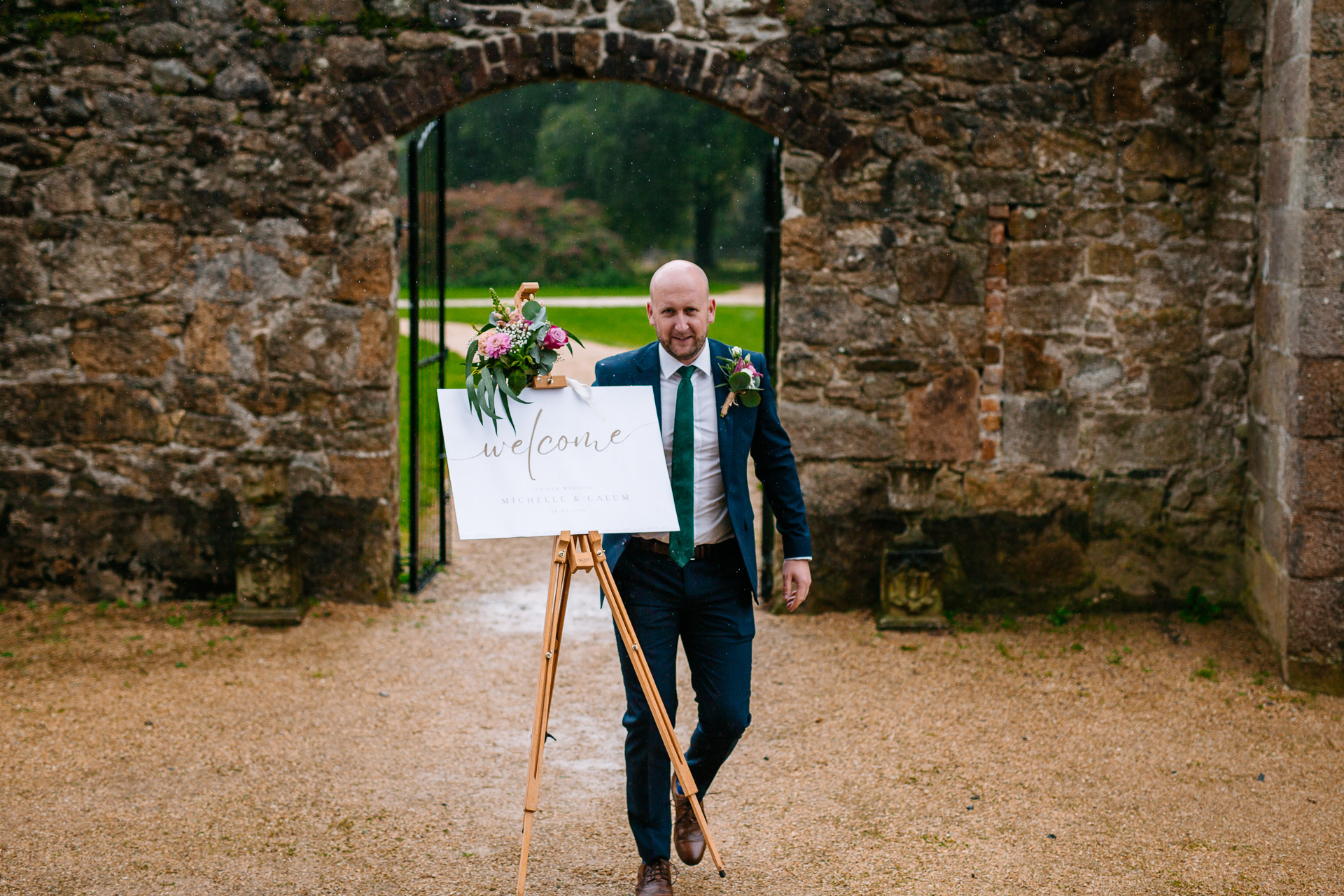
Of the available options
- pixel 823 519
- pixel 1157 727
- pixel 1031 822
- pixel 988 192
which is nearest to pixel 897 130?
pixel 988 192

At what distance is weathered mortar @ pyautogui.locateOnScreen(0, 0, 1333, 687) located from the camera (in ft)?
18.4

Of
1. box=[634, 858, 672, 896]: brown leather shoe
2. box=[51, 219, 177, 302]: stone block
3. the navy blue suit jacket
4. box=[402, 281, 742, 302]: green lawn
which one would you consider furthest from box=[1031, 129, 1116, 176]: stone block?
box=[402, 281, 742, 302]: green lawn

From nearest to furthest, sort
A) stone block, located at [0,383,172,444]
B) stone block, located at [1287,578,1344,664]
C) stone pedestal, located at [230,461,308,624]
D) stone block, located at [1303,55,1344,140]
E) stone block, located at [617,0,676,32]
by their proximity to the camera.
→ stone block, located at [1303,55,1344,140], stone block, located at [1287,578,1344,664], stone block, located at [617,0,676,32], stone pedestal, located at [230,461,308,624], stone block, located at [0,383,172,444]

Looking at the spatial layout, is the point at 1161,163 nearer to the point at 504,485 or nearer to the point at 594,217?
the point at 504,485

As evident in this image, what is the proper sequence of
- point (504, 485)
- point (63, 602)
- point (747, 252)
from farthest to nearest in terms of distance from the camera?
point (747, 252)
point (63, 602)
point (504, 485)

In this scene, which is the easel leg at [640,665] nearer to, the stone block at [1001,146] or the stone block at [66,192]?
the stone block at [1001,146]

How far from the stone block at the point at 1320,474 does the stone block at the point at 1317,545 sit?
0.04 meters

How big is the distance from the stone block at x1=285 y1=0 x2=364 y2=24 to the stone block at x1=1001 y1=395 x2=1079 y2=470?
12.1ft

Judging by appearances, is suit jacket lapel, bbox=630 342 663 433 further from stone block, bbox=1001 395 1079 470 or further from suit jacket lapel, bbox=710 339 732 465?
stone block, bbox=1001 395 1079 470

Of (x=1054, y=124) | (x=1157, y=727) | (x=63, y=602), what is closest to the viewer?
(x=1157, y=727)

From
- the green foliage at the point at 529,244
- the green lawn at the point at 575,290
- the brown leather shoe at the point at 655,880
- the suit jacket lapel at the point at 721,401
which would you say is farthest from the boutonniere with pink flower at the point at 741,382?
the green foliage at the point at 529,244

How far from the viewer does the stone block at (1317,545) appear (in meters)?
4.93

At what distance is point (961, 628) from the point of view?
580 centimetres

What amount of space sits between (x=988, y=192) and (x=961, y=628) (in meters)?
2.14
